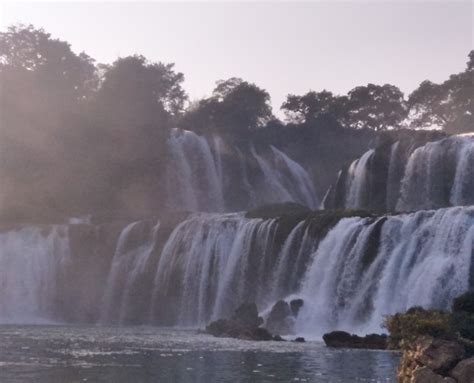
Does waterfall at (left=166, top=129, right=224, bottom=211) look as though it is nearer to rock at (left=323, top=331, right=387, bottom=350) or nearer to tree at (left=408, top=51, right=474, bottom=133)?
tree at (left=408, top=51, right=474, bottom=133)

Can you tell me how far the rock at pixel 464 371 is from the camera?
22312 mm

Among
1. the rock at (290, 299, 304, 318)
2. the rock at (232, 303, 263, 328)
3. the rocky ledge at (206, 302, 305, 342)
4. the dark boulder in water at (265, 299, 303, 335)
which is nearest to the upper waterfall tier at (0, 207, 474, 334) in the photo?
the rock at (290, 299, 304, 318)

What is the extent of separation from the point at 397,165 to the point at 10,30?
39.3 metres

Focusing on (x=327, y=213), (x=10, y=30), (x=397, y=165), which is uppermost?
(x=10, y=30)

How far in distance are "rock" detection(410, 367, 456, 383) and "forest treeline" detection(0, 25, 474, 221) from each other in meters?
52.2

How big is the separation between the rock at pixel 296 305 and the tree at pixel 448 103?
130ft

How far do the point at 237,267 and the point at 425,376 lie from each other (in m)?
34.2

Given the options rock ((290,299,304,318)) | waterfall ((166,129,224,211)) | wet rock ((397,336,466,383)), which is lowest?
wet rock ((397,336,466,383))

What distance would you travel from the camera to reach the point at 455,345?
2342 centimetres

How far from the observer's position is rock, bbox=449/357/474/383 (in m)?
22.3

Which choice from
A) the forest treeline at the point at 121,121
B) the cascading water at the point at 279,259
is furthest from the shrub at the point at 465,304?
the forest treeline at the point at 121,121

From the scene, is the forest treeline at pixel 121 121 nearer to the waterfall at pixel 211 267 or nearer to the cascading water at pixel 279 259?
the cascading water at pixel 279 259

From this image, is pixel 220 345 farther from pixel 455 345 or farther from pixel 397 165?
pixel 397 165

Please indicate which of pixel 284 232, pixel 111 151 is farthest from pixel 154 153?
pixel 284 232
